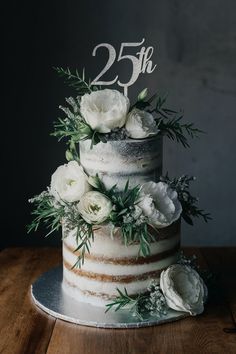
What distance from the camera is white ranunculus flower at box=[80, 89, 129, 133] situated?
55.5 inches

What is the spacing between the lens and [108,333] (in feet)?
4.48

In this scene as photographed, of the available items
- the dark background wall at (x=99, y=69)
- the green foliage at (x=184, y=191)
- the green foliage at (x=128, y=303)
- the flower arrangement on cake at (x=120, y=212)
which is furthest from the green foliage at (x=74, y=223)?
the dark background wall at (x=99, y=69)

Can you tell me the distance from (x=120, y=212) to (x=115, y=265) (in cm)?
13

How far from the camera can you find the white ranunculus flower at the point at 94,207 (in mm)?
1386

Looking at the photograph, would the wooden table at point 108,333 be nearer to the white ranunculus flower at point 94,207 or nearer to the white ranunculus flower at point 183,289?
the white ranunculus flower at point 183,289

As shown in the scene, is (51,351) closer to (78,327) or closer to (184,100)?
(78,327)

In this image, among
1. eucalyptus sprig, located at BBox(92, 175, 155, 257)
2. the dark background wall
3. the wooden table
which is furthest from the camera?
the dark background wall

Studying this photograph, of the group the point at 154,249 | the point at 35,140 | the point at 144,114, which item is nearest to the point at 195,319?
the point at 154,249

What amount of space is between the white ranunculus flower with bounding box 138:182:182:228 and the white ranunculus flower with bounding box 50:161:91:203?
0.41ft

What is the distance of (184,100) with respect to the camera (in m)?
3.37

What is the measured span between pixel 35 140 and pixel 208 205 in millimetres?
946

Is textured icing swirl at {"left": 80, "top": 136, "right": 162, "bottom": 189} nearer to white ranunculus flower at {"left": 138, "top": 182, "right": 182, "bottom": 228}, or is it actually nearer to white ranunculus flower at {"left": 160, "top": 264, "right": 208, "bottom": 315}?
white ranunculus flower at {"left": 138, "top": 182, "right": 182, "bottom": 228}

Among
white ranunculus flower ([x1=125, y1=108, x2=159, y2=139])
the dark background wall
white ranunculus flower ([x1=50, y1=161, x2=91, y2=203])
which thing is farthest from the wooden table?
the dark background wall

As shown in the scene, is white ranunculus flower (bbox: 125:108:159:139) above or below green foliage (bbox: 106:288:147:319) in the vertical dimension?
above
